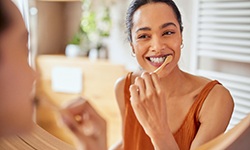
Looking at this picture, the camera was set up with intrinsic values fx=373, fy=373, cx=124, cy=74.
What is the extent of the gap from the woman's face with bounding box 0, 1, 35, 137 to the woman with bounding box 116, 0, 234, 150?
0.10 metres

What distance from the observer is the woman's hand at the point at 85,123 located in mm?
307

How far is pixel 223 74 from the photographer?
0.37m

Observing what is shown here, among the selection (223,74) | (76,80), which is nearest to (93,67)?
(76,80)

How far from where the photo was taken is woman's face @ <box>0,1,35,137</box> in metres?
0.28

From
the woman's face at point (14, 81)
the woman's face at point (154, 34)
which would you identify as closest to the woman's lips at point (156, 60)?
the woman's face at point (154, 34)

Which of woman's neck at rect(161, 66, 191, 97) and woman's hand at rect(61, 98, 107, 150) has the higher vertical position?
woman's neck at rect(161, 66, 191, 97)

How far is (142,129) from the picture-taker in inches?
13.7

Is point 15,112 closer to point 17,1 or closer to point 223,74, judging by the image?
point 17,1

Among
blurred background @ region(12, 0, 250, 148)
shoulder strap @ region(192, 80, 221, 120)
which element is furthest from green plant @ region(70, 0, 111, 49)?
shoulder strap @ region(192, 80, 221, 120)

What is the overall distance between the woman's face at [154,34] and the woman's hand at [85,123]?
0.22ft

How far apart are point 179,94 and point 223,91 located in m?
0.05

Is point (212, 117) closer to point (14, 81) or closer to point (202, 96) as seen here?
point (202, 96)

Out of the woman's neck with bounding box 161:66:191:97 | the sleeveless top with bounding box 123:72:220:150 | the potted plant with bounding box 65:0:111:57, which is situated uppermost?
the potted plant with bounding box 65:0:111:57

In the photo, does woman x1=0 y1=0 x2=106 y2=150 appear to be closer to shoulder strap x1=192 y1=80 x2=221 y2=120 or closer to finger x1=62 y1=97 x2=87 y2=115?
finger x1=62 y1=97 x2=87 y2=115
